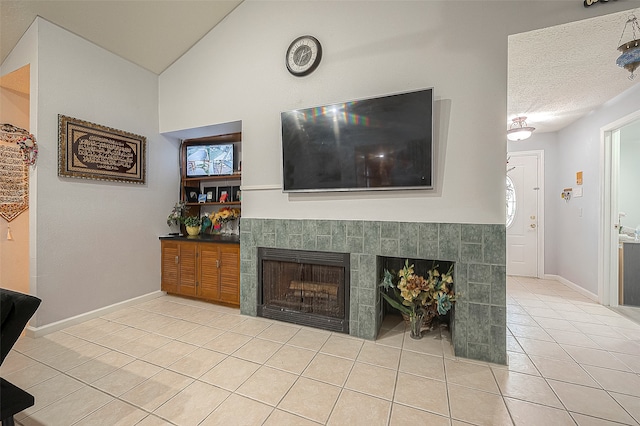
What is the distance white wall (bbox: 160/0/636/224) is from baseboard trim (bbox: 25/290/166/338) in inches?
72.6

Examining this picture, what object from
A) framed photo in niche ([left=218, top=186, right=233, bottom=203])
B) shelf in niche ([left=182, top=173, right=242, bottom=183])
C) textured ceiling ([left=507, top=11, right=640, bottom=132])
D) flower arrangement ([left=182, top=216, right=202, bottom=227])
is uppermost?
textured ceiling ([left=507, top=11, right=640, bottom=132])

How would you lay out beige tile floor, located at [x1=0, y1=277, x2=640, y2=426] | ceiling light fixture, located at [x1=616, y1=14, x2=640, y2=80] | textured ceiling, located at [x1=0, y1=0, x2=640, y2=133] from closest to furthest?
beige tile floor, located at [x1=0, y1=277, x2=640, y2=426] < ceiling light fixture, located at [x1=616, y1=14, x2=640, y2=80] < textured ceiling, located at [x1=0, y1=0, x2=640, y2=133]

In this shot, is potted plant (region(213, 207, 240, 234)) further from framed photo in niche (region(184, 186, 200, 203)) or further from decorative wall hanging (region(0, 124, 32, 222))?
decorative wall hanging (region(0, 124, 32, 222))

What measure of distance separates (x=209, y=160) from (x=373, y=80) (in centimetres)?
246

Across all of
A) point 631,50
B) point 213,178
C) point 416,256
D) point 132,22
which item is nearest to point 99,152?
point 213,178

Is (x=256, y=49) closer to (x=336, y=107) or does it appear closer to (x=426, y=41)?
(x=336, y=107)

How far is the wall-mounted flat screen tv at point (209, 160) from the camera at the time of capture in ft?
11.4

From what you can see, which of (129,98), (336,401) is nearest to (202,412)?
(336,401)

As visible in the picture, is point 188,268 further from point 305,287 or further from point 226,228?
point 305,287

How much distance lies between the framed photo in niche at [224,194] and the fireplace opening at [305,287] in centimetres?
121

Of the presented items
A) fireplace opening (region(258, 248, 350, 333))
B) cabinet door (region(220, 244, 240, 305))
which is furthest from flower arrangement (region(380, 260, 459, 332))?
cabinet door (region(220, 244, 240, 305))

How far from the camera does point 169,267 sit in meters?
3.35

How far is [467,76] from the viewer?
1.99 meters

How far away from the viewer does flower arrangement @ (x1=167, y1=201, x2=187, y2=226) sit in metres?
3.52
